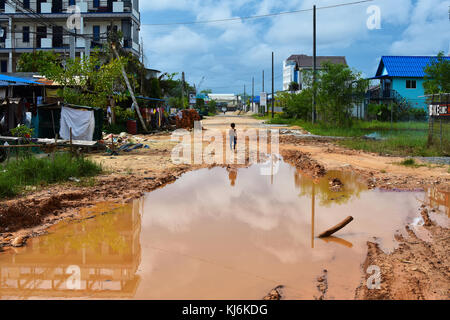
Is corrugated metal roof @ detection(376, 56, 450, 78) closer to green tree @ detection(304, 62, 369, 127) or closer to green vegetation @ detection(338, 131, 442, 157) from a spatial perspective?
green tree @ detection(304, 62, 369, 127)

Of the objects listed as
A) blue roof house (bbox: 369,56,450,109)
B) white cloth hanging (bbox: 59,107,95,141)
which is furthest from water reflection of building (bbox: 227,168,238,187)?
blue roof house (bbox: 369,56,450,109)

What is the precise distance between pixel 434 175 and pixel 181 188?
648 centimetres

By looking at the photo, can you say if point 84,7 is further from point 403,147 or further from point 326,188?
point 326,188

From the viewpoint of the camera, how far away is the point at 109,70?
1842cm

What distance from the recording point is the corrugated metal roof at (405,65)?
4169 centimetres

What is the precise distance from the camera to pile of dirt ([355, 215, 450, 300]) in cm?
452

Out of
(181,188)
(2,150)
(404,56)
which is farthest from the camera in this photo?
(404,56)

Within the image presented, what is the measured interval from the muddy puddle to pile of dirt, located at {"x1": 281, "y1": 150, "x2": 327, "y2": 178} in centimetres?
262

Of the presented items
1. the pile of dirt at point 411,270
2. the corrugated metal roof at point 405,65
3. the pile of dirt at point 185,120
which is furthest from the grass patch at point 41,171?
the corrugated metal roof at point 405,65

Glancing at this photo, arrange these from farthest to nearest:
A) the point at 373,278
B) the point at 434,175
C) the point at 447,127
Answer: the point at 447,127, the point at 434,175, the point at 373,278

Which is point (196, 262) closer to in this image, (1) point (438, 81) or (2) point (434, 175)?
(2) point (434, 175)

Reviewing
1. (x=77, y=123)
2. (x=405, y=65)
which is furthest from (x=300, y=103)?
(x=77, y=123)

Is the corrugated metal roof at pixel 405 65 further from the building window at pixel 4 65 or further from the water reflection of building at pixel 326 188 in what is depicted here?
the building window at pixel 4 65
